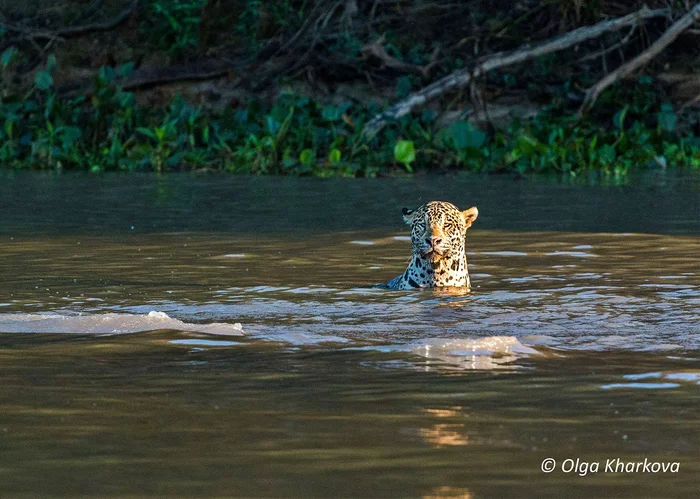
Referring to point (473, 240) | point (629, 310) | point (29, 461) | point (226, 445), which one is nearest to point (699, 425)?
point (226, 445)

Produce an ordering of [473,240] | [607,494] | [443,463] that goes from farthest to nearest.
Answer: [473,240], [443,463], [607,494]

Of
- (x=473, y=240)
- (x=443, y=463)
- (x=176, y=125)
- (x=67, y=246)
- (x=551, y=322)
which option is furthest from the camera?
(x=176, y=125)

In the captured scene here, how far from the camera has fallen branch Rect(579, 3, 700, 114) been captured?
1958cm

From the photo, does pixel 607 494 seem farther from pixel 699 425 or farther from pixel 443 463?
pixel 699 425

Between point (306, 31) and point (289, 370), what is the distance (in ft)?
57.7

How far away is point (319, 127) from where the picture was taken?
19.9 meters

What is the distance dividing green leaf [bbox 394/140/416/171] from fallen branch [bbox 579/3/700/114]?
286 centimetres

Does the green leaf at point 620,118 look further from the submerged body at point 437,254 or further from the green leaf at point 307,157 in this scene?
the submerged body at point 437,254

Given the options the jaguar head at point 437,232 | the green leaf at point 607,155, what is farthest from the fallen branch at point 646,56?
the jaguar head at point 437,232

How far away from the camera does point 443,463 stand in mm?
4105

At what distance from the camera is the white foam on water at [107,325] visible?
667 cm

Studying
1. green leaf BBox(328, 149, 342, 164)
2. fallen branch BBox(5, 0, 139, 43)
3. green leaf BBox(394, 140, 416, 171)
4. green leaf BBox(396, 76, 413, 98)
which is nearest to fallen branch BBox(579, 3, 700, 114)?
green leaf BBox(396, 76, 413, 98)

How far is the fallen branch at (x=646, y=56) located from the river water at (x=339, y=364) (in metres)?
7.73

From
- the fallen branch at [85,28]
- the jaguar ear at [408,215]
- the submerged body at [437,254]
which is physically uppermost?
the fallen branch at [85,28]
